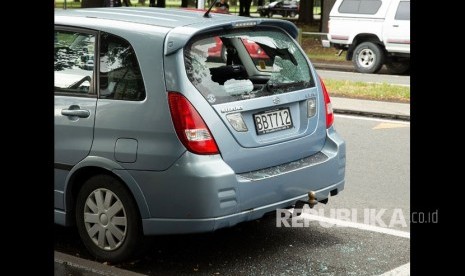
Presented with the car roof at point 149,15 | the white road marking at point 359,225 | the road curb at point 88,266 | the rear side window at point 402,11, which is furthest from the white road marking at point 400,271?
the rear side window at point 402,11

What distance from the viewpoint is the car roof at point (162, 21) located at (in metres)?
5.06

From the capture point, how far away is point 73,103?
17.5 feet

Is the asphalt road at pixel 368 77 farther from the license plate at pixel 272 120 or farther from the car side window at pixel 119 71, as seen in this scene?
the car side window at pixel 119 71

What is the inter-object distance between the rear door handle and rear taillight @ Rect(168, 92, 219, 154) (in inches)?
25.8

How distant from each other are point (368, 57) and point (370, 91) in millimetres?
5975

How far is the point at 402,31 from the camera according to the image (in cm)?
1955

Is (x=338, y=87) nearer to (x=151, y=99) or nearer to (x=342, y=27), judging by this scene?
(x=342, y=27)

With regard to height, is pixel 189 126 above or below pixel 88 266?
above

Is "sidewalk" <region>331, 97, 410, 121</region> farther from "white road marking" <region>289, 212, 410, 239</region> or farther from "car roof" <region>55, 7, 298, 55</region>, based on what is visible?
"car roof" <region>55, 7, 298, 55</region>

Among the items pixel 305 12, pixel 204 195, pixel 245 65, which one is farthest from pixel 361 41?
pixel 305 12

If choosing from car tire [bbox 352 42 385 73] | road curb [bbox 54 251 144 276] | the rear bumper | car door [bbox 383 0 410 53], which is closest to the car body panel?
the rear bumper

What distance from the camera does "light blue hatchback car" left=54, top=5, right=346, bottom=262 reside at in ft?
16.0

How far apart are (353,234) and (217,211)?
5.00ft

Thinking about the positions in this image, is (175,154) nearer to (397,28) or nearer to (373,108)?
(373,108)
